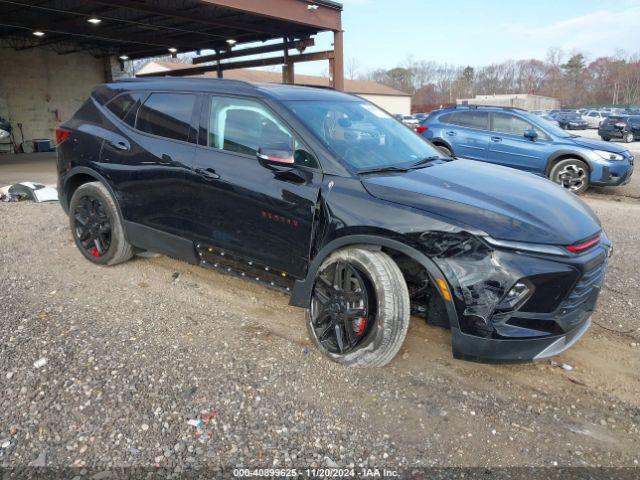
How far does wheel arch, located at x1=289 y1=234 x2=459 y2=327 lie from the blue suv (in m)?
7.34

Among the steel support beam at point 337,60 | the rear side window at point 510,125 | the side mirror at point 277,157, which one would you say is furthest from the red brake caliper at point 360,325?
the steel support beam at point 337,60

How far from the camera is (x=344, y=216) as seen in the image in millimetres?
3035

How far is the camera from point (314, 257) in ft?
10.5

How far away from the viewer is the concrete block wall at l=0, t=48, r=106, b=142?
21469mm

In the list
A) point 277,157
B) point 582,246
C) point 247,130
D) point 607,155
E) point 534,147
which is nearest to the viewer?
point 582,246

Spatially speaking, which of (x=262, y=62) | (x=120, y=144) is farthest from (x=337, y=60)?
(x=120, y=144)

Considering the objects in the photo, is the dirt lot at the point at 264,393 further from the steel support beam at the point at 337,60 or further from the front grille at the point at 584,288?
the steel support beam at the point at 337,60

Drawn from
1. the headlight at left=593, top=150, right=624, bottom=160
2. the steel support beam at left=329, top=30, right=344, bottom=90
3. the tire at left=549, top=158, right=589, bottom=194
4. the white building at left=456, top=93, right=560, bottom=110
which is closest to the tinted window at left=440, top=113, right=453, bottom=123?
the tire at left=549, top=158, right=589, bottom=194

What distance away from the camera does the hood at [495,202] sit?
2682mm

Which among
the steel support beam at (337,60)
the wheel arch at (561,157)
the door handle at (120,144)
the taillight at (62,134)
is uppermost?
the steel support beam at (337,60)

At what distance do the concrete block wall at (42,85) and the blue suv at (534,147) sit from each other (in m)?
20.0

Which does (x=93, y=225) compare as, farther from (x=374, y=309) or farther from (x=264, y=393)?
(x=374, y=309)

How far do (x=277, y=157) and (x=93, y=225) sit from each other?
250cm

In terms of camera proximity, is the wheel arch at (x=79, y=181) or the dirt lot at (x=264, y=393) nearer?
the dirt lot at (x=264, y=393)
